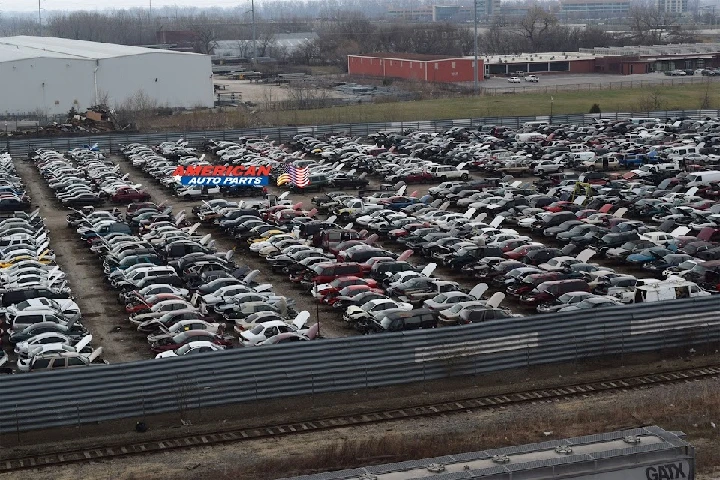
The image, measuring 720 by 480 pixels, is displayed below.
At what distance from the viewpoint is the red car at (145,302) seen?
834 inches

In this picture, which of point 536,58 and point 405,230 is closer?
point 405,230

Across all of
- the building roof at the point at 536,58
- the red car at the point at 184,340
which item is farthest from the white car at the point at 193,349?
the building roof at the point at 536,58

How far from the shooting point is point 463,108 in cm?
5825

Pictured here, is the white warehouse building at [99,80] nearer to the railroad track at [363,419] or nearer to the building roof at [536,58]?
the building roof at [536,58]

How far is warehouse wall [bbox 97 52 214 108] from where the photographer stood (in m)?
58.2

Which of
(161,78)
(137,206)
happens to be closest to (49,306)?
(137,206)

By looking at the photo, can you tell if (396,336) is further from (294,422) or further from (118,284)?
(118,284)

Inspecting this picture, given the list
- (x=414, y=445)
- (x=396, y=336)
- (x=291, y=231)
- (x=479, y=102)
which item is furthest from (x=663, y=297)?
(x=479, y=102)

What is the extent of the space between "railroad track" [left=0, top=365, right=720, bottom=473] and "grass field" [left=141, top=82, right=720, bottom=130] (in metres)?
37.0

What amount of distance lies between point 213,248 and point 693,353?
11.8 metres

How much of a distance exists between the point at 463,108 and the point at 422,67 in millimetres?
15874

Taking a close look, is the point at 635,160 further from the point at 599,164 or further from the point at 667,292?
the point at 667,292

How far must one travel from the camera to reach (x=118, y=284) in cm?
2325

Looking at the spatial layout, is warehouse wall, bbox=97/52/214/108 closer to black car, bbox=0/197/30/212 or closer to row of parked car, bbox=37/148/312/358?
black car, bbox=0/197/30/212
